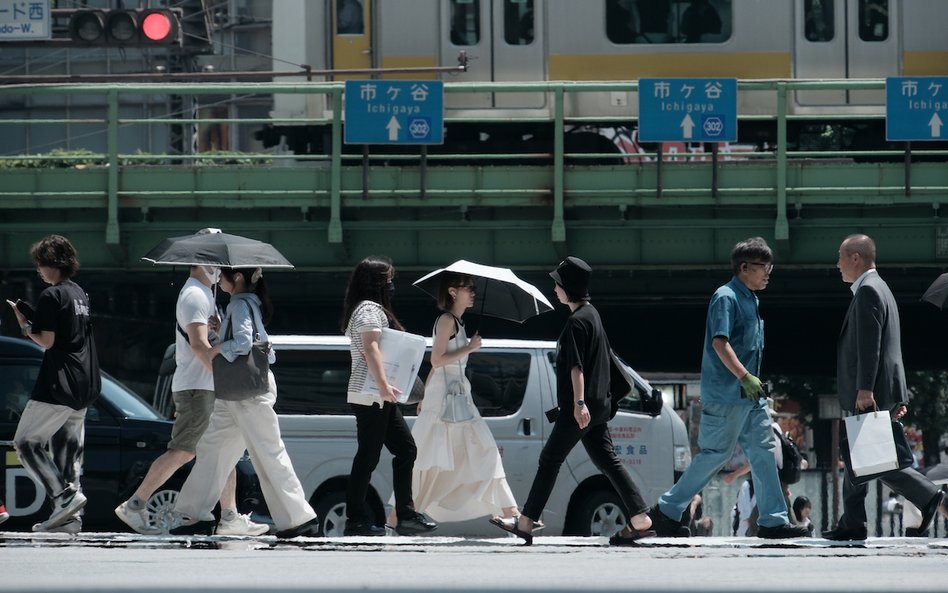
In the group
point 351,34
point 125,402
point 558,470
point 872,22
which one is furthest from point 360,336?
point 872,22

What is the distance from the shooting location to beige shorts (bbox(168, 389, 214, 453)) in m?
8.80

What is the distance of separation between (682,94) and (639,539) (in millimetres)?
8805

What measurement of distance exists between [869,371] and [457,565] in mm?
2475

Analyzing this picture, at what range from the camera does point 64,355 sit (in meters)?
8.75

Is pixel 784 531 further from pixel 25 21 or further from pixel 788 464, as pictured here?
pixel 25 21

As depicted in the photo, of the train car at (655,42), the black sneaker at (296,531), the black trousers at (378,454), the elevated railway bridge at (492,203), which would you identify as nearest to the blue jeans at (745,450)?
the black trousers at (378,454)

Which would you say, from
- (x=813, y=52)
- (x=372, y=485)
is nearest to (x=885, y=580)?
(x=372, y=485)

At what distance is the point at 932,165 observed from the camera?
54.0 ft

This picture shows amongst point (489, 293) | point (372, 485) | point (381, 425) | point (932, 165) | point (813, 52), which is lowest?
point (372, 485)

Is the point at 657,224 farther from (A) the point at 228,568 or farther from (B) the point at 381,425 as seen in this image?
(A) the point at 228,568

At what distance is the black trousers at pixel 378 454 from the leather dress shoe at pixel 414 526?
3 cm

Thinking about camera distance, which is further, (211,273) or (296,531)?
(211,273)

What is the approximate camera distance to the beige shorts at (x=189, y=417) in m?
8.80

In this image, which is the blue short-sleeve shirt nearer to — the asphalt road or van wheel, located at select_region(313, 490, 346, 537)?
the asphalt road
